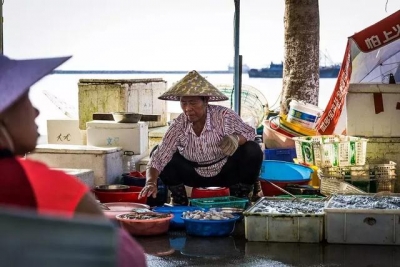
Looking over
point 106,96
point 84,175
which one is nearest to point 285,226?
point 84,175

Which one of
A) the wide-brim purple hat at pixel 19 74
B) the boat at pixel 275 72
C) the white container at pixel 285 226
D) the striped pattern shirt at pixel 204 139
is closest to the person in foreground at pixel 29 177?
the wide-brim purple hat at pixel 19 74

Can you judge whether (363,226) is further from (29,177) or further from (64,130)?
(64,130)

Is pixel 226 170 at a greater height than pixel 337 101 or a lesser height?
lesser

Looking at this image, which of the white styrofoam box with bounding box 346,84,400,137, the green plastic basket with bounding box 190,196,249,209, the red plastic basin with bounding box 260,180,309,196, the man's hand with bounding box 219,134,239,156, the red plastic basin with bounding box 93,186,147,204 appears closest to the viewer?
the green plastic basket with bounding box 190,196,249,209

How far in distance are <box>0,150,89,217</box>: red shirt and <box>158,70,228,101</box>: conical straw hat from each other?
5.48m

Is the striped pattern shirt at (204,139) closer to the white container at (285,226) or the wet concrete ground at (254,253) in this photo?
the wet concrete ground at (254,253)

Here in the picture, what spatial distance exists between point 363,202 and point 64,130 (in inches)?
206

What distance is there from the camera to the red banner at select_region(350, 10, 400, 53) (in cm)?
870

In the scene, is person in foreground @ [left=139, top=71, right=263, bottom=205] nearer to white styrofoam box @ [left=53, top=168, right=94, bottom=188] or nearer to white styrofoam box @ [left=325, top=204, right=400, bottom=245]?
white styrofoam box @ [left=53, top=168, right=94, bottom=188]

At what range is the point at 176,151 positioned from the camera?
23.6 feet

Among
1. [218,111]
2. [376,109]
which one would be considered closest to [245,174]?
[218,111]

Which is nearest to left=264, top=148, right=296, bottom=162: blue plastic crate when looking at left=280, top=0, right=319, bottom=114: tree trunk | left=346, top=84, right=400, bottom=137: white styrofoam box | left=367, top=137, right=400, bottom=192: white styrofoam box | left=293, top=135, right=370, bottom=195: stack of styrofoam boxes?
left=293, top=135, right=370, bottom=195: stack of styrofoam boxes

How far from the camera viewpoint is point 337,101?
364 inches

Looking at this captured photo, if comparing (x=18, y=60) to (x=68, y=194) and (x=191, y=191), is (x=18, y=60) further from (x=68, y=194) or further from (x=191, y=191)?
(x=191, y=191)
